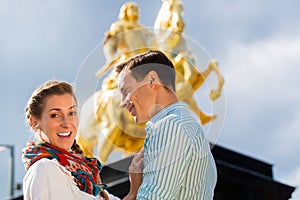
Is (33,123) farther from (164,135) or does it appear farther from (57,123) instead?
(164,135)

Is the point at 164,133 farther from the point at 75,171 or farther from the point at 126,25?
the point at 126,25

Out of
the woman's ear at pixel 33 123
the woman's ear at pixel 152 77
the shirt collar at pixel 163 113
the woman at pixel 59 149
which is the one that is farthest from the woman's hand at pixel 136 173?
the woman's ear at pixel 33 123

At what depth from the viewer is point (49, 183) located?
2.75m

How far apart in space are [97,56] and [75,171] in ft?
1.33

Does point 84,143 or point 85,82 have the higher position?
point 85,82

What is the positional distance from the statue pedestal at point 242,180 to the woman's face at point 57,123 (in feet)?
26.6

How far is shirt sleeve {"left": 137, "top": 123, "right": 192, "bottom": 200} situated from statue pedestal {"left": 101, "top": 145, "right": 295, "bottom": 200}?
833cm

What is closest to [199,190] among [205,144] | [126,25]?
[205,144]

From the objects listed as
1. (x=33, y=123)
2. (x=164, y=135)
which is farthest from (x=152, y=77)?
(x=33, y=123)

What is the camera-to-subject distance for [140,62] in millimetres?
2896

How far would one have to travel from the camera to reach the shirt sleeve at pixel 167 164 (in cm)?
271

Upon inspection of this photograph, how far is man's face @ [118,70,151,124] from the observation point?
289cm

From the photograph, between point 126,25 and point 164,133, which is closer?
point 164,133

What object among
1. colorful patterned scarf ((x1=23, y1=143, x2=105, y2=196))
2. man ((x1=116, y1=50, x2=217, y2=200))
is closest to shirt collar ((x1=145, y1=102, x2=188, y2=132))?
man ((x1=116, y1=50, x2=217, y2=200))
